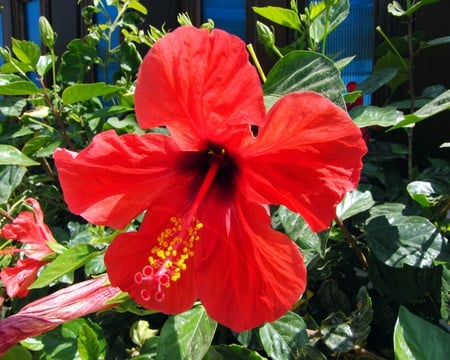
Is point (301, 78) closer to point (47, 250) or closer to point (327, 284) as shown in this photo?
point (327, 284)

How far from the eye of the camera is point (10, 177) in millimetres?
1234

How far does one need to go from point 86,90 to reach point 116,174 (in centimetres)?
52

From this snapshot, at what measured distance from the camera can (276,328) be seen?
82 cm

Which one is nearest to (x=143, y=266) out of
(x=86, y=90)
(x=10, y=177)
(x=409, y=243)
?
(x=409, y=243)

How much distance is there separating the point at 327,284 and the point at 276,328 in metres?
0.27

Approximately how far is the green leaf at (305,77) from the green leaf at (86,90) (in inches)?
20.1

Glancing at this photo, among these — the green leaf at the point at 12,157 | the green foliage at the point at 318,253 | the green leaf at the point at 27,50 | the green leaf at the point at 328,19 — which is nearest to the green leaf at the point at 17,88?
the green foliage at the point at 318,253

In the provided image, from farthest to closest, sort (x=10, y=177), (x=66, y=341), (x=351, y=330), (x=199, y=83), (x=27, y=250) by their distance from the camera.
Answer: (x=10, y=177), (x=27, y=250), (x=66, y=341), (x=351, y=330), (x=199, y=83)

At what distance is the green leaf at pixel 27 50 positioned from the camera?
134 centimetres

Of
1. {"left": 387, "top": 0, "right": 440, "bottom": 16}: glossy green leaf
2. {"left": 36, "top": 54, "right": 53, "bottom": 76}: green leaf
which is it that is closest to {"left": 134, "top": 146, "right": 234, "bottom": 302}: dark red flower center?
{"left": 387, "top": 0, "right": 440, "bottom": 16}: glossy green leaf

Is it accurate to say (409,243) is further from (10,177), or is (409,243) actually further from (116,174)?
(10,177)

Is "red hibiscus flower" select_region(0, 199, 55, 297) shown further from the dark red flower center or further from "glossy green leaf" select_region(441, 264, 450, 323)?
"glossy green leaf" select_region(441, 264, 450, 323)

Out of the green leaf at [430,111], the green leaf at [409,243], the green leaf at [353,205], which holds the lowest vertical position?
the green leaf at [409,243]

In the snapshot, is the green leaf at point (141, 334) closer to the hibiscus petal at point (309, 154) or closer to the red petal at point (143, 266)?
the red petal at point (143, 266)
